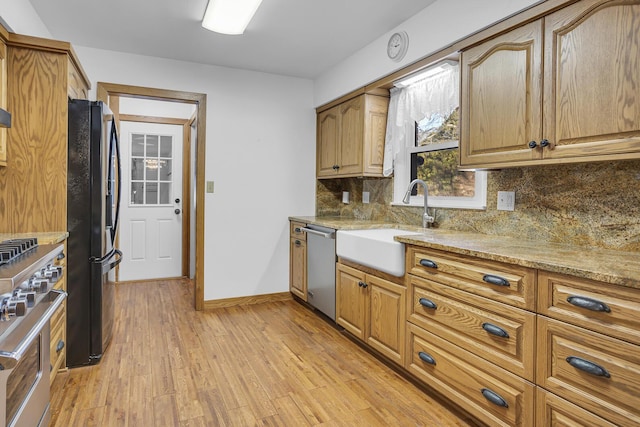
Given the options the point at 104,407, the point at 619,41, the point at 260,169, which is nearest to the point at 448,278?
the point at 619,41

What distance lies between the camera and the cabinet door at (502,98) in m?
1.81

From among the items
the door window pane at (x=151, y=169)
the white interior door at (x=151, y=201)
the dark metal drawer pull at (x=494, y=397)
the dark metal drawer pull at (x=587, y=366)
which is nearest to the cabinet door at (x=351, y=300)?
the dark metal drawer pull at (x=494, y=397)

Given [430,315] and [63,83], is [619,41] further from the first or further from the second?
[63,83]

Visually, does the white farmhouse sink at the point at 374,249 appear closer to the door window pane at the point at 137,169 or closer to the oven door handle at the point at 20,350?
the oven door handle at the point at 20,350

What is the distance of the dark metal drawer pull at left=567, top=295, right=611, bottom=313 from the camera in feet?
4.12

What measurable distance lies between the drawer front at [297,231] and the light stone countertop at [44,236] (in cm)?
197

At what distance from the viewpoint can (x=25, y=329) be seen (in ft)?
4.04

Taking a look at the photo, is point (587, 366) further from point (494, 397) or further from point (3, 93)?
point (3, 93)

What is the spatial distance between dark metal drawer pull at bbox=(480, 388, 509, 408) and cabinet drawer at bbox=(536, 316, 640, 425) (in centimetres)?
22

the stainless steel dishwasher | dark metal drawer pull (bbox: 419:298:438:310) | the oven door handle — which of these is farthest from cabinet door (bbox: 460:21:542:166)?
the oven door handle

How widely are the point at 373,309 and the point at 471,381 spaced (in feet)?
2.82

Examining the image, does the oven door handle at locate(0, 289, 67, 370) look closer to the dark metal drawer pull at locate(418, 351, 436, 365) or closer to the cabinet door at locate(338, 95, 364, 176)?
the dark metal drawer pull at locate(418, 351, 436, 365)

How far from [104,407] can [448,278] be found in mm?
1902

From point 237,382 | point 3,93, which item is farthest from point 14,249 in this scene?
point 237,382
